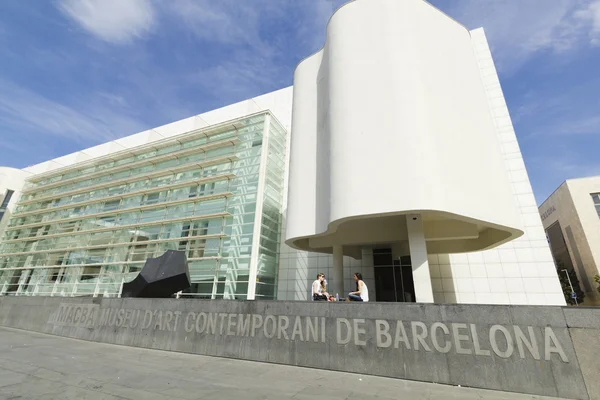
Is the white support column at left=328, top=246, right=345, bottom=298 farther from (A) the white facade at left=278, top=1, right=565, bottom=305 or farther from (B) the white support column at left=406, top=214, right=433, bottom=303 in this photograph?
(B) the white support column at left=406, top=214, right=433, bottom=303

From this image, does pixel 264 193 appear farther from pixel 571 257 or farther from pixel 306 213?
pixel 571 257

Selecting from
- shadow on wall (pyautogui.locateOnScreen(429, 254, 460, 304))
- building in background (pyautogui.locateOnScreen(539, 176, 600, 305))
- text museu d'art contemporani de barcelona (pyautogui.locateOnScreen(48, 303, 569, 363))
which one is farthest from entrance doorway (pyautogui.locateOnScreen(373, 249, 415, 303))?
building in background (pyautogui.locateOnScreen(539, 176, 600, 305))

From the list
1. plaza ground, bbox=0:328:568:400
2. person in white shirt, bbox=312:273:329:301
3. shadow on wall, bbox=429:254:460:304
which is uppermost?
shadow on wall, bbox=429:254:460:304

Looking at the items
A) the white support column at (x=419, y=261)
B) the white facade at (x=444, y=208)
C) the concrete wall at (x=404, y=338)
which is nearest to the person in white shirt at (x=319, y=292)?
the concrete wall at (x=404, y=338)

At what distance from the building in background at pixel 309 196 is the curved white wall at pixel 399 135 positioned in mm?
84

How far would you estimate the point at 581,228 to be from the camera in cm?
4200

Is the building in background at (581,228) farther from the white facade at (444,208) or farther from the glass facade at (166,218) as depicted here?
the glass facade at (166,218)

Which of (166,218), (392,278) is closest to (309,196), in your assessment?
(392,278)

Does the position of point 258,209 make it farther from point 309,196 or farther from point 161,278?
point 161,278

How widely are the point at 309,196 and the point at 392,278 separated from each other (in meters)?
8.93

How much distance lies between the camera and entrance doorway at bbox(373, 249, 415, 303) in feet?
62.4

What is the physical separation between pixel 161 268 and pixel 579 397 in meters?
14.0

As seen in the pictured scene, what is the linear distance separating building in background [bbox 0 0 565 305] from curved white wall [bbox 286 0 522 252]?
0.28ft

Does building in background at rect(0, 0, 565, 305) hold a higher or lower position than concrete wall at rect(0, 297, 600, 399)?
higher
